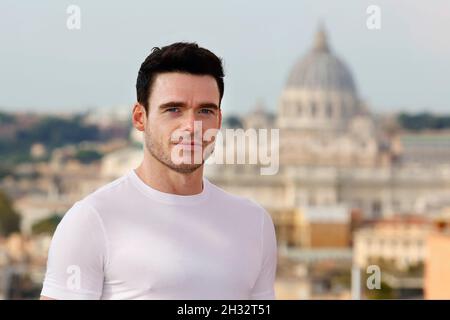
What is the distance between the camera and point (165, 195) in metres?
1.06

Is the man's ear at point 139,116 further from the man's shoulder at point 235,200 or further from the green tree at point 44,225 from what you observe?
the green tree at point 44,225

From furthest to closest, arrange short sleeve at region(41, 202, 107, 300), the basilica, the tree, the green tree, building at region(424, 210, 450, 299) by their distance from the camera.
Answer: the basilica
the tree
the green tree
building at region(424, 210, 450, 299)
short sleeve at region(41, 202, 107, 300)

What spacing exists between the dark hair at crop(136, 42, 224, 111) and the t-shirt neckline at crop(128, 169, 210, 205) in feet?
0.14

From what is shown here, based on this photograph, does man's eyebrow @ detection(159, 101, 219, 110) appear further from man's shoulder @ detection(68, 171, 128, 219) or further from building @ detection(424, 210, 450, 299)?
building @ detection(424, 210, 450, 299)

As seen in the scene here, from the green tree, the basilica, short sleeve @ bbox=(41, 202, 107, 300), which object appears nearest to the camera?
short sleeve @ bbox=(41, 202, 107, 300)

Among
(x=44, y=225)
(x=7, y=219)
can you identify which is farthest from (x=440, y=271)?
(x=7, y=219)

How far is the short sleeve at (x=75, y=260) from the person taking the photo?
1.01 metres

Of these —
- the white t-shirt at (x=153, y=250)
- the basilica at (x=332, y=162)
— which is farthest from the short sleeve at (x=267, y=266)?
the basilica at (x=332, y=162)

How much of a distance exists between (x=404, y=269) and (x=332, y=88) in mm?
12323

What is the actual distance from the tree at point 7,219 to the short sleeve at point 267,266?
27.7 m

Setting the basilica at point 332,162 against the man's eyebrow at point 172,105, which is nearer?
the man's eyebrow at point 172,105

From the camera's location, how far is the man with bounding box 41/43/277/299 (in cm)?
102

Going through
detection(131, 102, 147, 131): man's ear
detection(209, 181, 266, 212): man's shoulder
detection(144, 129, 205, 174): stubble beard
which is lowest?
detection(209, 181, 266, 212): man's shoulder

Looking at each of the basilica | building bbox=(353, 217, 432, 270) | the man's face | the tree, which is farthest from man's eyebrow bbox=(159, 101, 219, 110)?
the basilica
